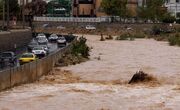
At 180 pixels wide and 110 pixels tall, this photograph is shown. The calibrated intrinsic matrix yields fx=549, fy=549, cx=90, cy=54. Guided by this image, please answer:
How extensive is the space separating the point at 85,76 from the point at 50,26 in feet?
340

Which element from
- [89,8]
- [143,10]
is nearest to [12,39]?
[143,10]

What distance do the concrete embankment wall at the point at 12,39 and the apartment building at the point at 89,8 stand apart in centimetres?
7274

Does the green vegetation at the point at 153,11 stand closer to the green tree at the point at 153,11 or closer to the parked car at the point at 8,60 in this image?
the green tree at the point at 153,11

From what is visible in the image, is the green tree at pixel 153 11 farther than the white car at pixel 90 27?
Yes

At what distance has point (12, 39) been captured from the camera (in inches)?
2936

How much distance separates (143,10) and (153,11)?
3782mm

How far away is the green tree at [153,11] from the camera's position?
487 ft

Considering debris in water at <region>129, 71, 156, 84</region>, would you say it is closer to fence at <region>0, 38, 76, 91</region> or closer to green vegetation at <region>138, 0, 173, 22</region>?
fence at <region>0, 38, 76, 91</region>

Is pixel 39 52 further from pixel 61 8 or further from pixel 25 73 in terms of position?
pixel 61 8

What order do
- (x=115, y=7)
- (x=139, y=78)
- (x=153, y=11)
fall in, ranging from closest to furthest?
1. (x=139, y=78)
2. (x=153, y=11)
3. (x=115, y=7)

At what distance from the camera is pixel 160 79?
4184 centimetres

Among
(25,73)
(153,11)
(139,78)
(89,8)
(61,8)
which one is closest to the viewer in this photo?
(25,73)

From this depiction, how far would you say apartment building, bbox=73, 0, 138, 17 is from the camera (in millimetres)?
163025

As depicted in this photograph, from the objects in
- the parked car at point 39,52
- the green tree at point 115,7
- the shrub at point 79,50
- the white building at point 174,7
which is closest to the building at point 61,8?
the green tree at point 115,7
